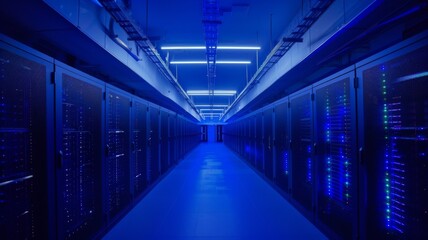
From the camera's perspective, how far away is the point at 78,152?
6.55 ft

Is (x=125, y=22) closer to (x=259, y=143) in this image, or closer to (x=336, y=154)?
(x=336, y=154)

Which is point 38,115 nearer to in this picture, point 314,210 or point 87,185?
point 87,185

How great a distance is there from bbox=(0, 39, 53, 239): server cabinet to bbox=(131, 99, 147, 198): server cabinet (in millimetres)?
1768

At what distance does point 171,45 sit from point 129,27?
6.01 ft

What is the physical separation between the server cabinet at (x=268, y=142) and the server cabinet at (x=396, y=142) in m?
2.95

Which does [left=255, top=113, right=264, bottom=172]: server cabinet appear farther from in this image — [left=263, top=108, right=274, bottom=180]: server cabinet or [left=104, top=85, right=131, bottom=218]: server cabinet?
[left=104, top=85, right=131, bottom=218]: server cabinet

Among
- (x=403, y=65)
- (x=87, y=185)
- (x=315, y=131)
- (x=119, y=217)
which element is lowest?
(x=119, y=217)

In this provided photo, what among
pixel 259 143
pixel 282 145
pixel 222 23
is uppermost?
pixel 222 23

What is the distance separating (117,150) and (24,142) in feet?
4.61

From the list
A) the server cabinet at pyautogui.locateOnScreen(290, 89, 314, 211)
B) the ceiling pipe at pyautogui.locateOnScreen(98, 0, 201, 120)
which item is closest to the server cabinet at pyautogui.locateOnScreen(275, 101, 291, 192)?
the server cabinet at pyautogui.locateOnScreen(290, 89, 314, 211)

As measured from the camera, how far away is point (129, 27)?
2.74 metres

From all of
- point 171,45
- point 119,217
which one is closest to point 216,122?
point 171,45

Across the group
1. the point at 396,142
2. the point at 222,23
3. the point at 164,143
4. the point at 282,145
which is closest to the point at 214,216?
the point at 282,145

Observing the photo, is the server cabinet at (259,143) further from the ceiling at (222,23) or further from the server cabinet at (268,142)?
the ceiling at (222,23)
